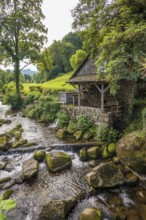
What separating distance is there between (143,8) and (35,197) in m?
11.0

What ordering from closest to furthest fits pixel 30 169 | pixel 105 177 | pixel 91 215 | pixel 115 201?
pixel 91 215 < pixel 115 201 < pixel 105 177 < pixel 30 169

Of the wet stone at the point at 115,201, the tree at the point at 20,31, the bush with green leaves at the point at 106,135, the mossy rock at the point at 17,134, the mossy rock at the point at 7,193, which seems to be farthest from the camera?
the tree at the point at 20,31

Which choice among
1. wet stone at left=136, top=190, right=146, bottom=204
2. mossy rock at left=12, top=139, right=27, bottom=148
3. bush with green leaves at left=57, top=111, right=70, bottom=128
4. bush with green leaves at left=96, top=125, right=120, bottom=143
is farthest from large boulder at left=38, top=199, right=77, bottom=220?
bush with green leaves at left=57, top=111, right=70, bottom=128

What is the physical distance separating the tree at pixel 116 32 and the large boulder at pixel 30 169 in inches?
228

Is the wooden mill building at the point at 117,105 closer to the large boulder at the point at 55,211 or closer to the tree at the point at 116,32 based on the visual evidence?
the tree at the point at 116,32

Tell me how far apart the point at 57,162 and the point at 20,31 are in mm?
17952

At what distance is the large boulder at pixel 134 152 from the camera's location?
20.9ft

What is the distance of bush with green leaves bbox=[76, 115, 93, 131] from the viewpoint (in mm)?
10789

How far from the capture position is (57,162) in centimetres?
716

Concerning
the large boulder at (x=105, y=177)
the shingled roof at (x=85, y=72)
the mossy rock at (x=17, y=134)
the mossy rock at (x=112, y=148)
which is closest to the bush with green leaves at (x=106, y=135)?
the mossy rock at (x=112, y=148)

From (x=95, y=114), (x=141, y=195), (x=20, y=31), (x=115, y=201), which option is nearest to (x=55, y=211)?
(x=115, y=201)

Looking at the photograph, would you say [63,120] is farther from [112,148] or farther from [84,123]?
[112,148]

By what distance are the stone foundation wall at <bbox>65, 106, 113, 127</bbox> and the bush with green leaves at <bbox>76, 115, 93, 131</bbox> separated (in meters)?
0.26

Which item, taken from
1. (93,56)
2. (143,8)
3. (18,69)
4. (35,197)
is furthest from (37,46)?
(35,197)
